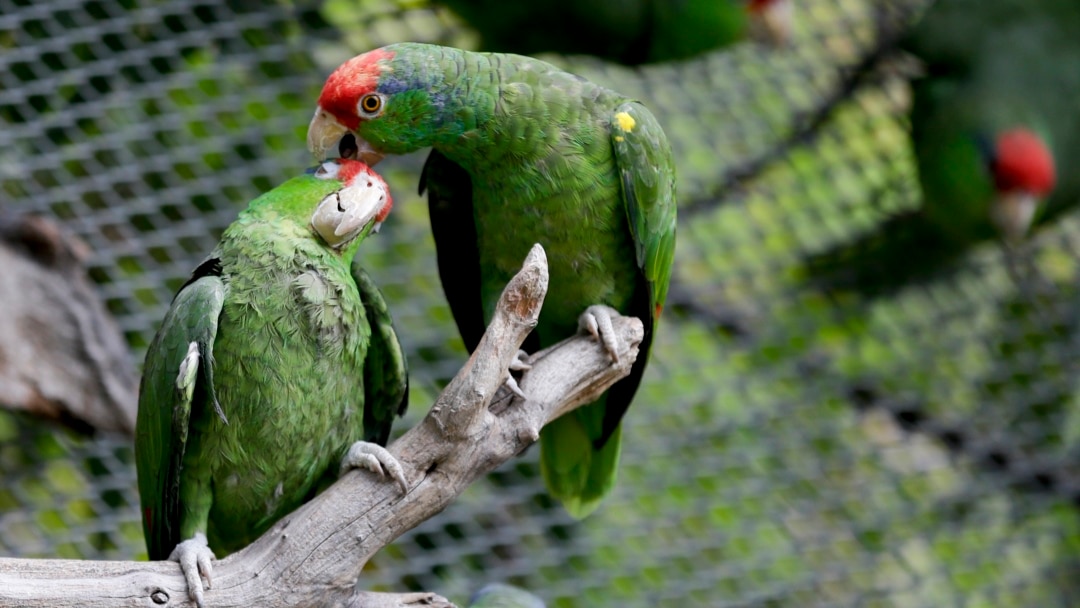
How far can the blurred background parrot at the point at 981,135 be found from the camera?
195 centimetres

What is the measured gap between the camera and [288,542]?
34.8 inches

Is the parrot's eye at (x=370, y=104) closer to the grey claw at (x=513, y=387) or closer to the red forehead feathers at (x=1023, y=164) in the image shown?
the grey claw at (x=513, y=387)

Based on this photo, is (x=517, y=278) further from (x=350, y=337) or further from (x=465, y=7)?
(x=465, y=7)

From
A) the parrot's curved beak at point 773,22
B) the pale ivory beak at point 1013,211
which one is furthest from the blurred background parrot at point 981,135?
the parrot's curved beak at point 773,22

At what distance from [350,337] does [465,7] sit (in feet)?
3.35

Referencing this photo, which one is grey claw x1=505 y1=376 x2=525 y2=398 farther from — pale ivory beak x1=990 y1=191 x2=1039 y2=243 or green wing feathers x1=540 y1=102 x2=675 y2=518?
pale ivory beak x1=990 y1=191 x2=1039 y2=243

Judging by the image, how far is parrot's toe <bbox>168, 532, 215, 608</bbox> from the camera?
0.86 meters

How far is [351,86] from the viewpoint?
996 millimetres

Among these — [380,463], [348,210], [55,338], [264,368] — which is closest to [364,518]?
[380,463]

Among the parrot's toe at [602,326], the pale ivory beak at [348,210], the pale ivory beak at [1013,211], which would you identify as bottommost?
the pale ivory beak at [1013,211]

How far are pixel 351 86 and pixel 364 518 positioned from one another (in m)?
0.39

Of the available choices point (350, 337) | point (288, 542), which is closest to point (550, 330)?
point (350, 337)

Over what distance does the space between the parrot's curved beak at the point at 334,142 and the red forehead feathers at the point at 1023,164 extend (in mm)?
1297

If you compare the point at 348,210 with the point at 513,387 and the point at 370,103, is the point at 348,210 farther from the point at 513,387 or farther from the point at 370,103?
the point at 513,387
